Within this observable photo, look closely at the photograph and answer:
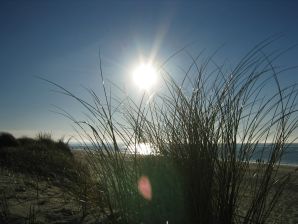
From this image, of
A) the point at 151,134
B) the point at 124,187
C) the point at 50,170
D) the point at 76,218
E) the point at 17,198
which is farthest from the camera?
the point at 50,170

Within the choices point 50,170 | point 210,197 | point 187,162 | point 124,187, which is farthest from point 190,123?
point 50,170

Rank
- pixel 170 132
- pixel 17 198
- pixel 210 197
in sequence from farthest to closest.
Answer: pixel 17 198 < pixel 170 132 < pixel 210 197

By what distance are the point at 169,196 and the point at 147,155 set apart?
0.39m

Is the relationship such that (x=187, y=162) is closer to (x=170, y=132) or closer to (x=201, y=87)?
(x=170, y=132)

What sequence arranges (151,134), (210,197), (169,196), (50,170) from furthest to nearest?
1. (50,170)
2. (151,134)
3. (169,196)
4. (210,197)

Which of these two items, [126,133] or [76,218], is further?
[76,218]

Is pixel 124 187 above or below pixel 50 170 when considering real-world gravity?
below

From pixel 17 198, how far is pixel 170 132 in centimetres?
151

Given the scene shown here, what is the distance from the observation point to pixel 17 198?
2906 mm

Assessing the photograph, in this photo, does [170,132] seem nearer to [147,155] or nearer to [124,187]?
[147,155]

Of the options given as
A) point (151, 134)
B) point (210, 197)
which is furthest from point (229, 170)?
point (151, 134)

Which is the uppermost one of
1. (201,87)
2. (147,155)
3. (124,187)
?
(201,87)

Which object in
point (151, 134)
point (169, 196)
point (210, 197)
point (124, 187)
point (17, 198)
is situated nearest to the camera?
point (210, 197)

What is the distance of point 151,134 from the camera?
234 cm
